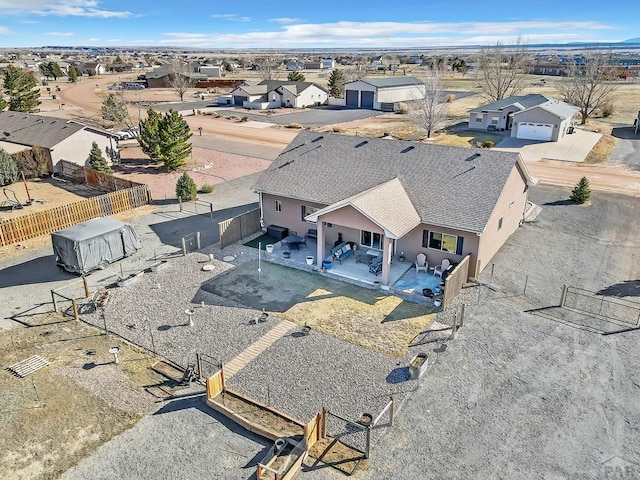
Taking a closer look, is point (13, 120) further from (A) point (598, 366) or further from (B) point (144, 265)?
(A) point (598, 366)

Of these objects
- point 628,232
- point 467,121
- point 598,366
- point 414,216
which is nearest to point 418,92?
point 467,121

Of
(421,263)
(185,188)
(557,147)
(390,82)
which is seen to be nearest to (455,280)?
(421,263)

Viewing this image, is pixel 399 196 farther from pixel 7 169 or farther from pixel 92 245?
pixel 7 169

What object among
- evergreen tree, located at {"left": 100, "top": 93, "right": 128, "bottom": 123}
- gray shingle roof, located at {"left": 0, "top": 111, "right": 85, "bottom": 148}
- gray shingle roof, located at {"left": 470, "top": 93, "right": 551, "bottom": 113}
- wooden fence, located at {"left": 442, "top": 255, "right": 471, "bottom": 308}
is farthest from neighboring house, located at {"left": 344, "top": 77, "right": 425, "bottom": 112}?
wooden fence, located at {"left": 442, "top": 255, "right": 471, "bottom": 308}

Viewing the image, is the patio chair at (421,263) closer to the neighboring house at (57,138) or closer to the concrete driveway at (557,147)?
the concrete driveway at (557,147)

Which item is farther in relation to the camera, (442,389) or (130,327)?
(130,327)

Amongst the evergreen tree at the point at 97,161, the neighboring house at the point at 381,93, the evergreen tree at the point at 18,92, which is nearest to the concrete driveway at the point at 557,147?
the neighboring house at the point at 381,93
